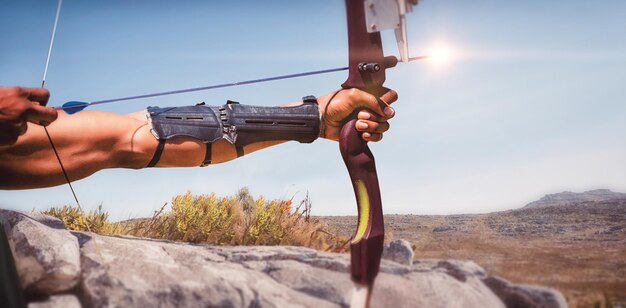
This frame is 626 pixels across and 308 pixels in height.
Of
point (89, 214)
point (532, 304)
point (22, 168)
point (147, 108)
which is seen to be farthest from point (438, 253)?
point (89, 214)

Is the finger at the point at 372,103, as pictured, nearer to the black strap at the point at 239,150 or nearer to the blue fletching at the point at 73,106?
the black strap at the point at 239,150

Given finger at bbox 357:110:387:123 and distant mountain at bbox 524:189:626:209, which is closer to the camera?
finger at bbox 357:110:387:123

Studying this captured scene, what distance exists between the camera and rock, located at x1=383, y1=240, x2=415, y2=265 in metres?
2.29

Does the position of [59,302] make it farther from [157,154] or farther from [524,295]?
[524,295]

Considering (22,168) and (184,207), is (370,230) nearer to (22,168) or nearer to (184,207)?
(22,168)

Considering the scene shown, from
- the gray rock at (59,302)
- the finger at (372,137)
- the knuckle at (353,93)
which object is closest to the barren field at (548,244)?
the finger at (372,137)

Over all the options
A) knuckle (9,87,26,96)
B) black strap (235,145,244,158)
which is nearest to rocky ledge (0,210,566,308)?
black strap (235,145,244,158)

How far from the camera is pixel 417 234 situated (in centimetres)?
293

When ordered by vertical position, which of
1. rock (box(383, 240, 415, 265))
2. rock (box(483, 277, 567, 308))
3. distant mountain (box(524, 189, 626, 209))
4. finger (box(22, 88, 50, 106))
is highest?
finger (box(22, 88, 50, 106))

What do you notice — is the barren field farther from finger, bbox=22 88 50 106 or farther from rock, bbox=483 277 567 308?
finger, bbox=22 88 50 106

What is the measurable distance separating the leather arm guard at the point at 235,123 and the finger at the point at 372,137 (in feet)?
0.72

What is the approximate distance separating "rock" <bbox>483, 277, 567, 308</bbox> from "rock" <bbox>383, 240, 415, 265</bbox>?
1.23 ft

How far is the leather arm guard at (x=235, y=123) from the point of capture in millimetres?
1930

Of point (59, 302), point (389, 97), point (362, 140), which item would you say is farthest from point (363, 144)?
point (59, 302)
